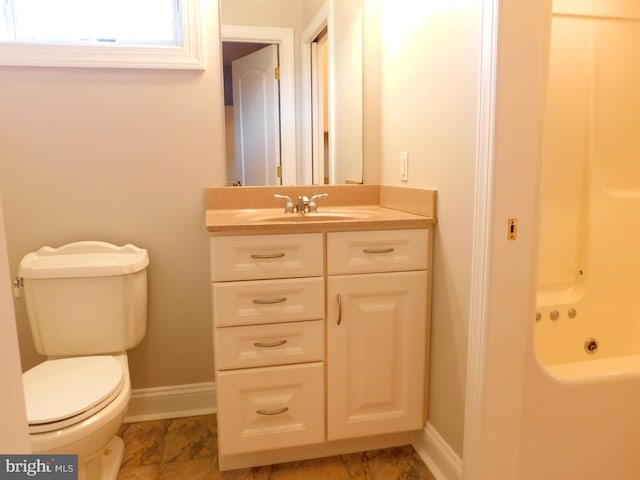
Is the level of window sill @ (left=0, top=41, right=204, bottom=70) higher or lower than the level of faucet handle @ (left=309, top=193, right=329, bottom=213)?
higher

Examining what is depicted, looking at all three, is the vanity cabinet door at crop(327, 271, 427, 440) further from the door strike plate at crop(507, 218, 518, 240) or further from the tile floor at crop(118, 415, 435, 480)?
the door strike plate at crop(507, 218, 518, 240)

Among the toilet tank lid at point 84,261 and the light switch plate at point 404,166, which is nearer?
the toilet tank lid at point 84,261

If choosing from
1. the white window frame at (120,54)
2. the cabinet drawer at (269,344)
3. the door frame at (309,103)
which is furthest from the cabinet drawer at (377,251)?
the white window frame at (120,54)

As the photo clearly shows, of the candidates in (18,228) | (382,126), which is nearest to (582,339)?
(382,126)

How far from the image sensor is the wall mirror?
201cm

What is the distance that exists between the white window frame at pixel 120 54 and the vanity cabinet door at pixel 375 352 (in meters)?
1.08

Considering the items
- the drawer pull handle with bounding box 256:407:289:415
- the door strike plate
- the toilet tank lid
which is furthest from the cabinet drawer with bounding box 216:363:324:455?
the door strike plate

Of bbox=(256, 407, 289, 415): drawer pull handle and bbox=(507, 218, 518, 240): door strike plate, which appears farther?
bbox=(256, 407, 289, 415): drawer pull handle

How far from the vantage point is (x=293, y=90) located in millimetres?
2115

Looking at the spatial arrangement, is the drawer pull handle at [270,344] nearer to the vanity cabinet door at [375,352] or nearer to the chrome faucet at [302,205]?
the vanity cabinet door at [375,352]

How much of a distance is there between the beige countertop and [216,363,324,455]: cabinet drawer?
0.48 metres

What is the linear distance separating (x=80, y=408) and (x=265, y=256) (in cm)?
68

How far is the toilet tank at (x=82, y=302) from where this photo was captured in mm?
1714

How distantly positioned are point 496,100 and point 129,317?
1.44 m
